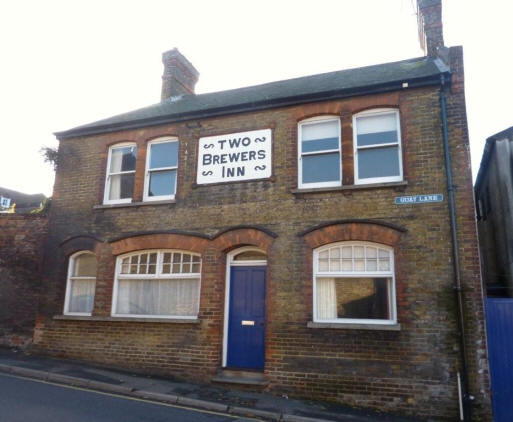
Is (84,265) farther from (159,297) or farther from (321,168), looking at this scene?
(321,168)

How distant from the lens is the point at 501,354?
311 inches

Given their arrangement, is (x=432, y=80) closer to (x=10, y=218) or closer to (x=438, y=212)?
(x=438, y=212)

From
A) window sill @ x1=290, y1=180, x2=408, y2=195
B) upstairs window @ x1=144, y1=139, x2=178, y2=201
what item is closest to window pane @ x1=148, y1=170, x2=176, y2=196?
upstairs window @ x1=144, y1=139, x2=178, y2=201

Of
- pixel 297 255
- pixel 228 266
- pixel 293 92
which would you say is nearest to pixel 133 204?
pixel 228 266

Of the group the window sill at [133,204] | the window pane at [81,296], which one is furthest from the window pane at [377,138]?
the window pane at [81,296]

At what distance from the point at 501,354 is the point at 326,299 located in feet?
11.2

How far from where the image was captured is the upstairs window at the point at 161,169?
11227 millimetres

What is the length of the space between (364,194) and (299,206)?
146cm

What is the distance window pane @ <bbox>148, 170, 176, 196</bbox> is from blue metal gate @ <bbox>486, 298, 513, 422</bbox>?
25.6ft

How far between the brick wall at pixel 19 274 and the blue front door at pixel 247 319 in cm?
582

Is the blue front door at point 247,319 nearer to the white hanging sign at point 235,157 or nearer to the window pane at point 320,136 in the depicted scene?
the white hanging sign at point 235,157

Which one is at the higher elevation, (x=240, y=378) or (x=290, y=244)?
(x=290, y=244)

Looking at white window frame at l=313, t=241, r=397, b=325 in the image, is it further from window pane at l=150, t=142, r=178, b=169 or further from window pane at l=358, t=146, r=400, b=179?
window pane at l=150, t=142, r=178, b=169

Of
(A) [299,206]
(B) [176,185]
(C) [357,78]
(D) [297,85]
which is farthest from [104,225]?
(C) [357,78]
